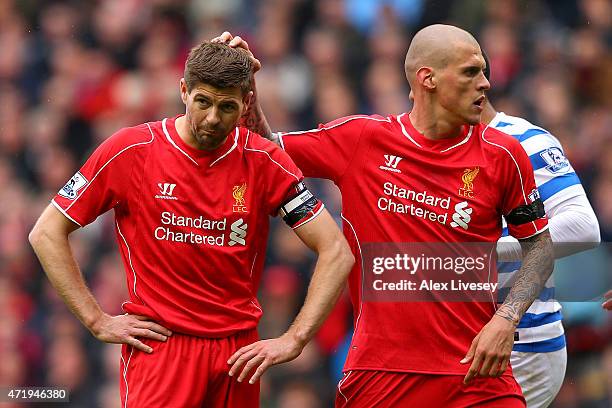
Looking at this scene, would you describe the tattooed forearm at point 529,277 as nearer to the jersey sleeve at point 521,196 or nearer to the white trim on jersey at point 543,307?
the jersey sleeve at point 521,196

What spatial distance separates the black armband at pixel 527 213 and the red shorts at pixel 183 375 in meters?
1.35

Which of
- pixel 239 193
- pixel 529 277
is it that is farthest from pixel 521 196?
pixel 239 193

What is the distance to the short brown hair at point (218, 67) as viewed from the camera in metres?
5.30

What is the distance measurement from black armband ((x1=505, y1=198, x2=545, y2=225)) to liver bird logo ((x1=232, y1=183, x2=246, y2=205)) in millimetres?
1218

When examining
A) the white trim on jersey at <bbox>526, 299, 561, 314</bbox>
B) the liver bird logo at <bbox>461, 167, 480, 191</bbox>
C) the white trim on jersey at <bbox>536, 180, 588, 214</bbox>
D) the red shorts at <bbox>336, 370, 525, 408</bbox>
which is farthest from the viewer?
the white trim on jersey at <bbox>526, 299, 561, 314</bbox>

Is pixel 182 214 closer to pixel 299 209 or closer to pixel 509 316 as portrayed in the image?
pixel 299 209

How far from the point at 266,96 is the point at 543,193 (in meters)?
4.64

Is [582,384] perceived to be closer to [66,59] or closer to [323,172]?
[323,172]

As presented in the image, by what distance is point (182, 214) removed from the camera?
17.7 feet

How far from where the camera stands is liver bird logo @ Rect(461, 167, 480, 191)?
566cm

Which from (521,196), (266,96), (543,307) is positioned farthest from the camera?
(266,96)

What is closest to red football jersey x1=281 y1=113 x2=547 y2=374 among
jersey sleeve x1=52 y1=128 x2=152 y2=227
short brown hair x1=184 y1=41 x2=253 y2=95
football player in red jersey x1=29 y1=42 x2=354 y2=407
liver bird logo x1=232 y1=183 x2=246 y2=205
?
football player in red jersey x1=29 y1=42 x2=354 y2=407

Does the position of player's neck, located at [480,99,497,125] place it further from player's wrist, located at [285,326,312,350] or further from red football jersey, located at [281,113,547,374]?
player's wrist, located at [285,326,312,350]

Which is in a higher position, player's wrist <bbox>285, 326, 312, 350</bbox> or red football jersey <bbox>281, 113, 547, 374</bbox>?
red football jersey <bbox>281, 113, 547, 374</bbox>
